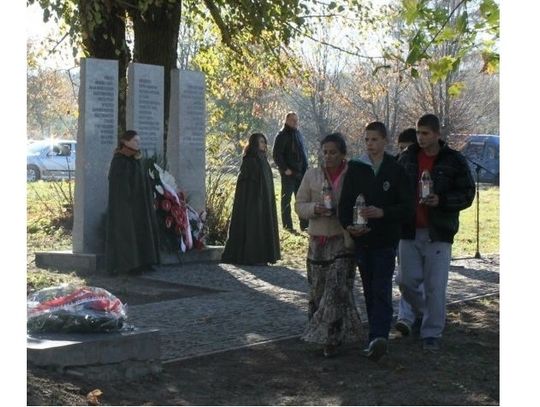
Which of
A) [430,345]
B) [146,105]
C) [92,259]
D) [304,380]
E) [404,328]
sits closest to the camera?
[304,380]

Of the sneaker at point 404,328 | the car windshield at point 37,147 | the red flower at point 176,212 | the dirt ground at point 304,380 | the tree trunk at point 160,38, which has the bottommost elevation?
the dirt ground at point 304,380

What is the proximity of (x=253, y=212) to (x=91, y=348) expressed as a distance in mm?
8170

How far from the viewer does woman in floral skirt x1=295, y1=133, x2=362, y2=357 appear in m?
8.81

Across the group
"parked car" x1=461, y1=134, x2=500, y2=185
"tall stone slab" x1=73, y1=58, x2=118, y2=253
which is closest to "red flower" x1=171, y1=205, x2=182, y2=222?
"tall stone slab" x1=73, y1=58, x2=118, y2=253

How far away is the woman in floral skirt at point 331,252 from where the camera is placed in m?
8.81

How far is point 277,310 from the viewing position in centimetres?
1156

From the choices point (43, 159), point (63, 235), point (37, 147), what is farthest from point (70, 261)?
point (37, 147)

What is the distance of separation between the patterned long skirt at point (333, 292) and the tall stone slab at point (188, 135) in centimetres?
798

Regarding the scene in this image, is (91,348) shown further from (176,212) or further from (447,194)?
(176,212)

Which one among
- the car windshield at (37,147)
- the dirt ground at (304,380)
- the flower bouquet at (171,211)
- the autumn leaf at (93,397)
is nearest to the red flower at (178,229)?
the flower bouquet at (171,211)

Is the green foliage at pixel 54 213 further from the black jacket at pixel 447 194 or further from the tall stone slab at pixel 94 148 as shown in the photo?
the black jacket at pixel 447 194

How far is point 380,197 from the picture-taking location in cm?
858

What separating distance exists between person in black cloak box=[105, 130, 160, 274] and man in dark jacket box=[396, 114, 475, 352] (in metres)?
5.69

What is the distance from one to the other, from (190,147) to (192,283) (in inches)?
145
